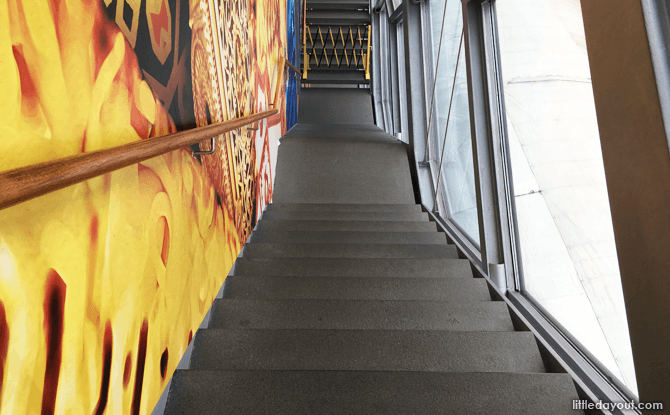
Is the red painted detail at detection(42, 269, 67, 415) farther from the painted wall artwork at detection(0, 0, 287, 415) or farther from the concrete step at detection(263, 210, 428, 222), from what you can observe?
the concrete step at detection(263, 210, 428, 222)

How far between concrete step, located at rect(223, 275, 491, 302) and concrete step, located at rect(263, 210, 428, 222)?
4.79 ft

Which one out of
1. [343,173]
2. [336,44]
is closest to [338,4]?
[336,44]

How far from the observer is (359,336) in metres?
1.70

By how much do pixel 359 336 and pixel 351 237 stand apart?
1.48 meters

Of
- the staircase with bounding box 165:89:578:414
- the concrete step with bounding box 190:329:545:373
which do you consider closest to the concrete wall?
the staircase with bounding box 165:89:578:414

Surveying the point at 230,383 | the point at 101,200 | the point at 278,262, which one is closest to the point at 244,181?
the point at 278,262

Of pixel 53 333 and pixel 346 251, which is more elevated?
pixel 346 251

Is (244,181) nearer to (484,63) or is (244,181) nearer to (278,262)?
(278,262)

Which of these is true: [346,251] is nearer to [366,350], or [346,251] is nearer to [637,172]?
[366,350]

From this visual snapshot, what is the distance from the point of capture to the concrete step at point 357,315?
74.7 inches

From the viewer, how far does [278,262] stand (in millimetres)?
2555

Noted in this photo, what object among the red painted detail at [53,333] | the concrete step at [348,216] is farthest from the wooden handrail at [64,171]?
the concrete step at [348,216]

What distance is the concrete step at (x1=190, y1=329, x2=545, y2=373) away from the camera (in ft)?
5.21

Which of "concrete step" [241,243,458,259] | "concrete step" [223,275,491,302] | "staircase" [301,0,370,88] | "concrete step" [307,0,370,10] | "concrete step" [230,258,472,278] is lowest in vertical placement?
"concrete step" [223,275,491,302]
